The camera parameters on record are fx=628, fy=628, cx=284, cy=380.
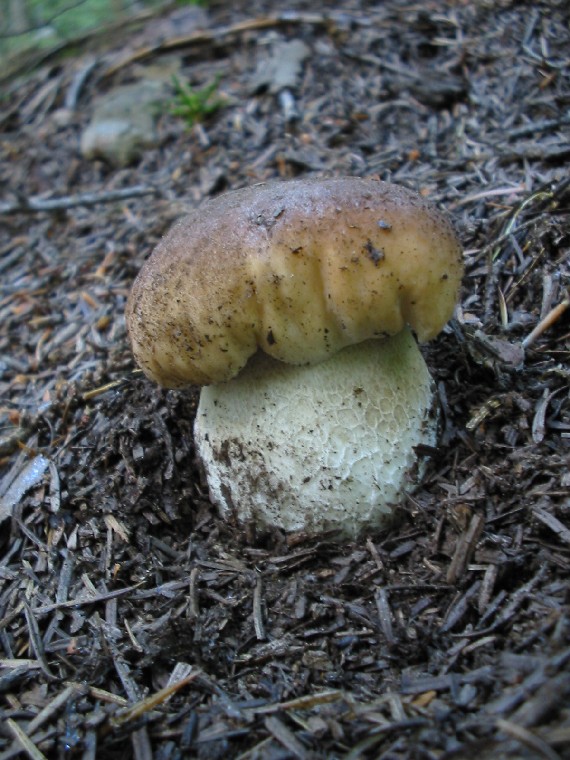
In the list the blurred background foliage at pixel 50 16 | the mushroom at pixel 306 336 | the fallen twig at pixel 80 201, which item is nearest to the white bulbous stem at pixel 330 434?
the mushroom at pixel 306 336

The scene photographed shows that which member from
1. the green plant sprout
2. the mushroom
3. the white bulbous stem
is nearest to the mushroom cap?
the mushroom

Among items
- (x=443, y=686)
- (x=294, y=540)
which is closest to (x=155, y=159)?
(x=294, y=540)

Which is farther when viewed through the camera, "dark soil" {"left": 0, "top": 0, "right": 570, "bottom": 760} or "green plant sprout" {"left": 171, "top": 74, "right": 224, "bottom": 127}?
"green plant sprout" {"left": 171, "top": 74, "right": 224, "bottom": 127}

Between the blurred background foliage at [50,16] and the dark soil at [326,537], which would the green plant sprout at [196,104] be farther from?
the blurred background foliage at [50,16]

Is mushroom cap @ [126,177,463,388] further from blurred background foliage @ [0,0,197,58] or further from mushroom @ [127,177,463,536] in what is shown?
blurred background foliage @ [0,0,197,58]

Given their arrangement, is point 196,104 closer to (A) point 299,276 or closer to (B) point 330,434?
(A) point 299,276

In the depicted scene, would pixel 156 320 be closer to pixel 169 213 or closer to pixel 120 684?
pixel 120 684
